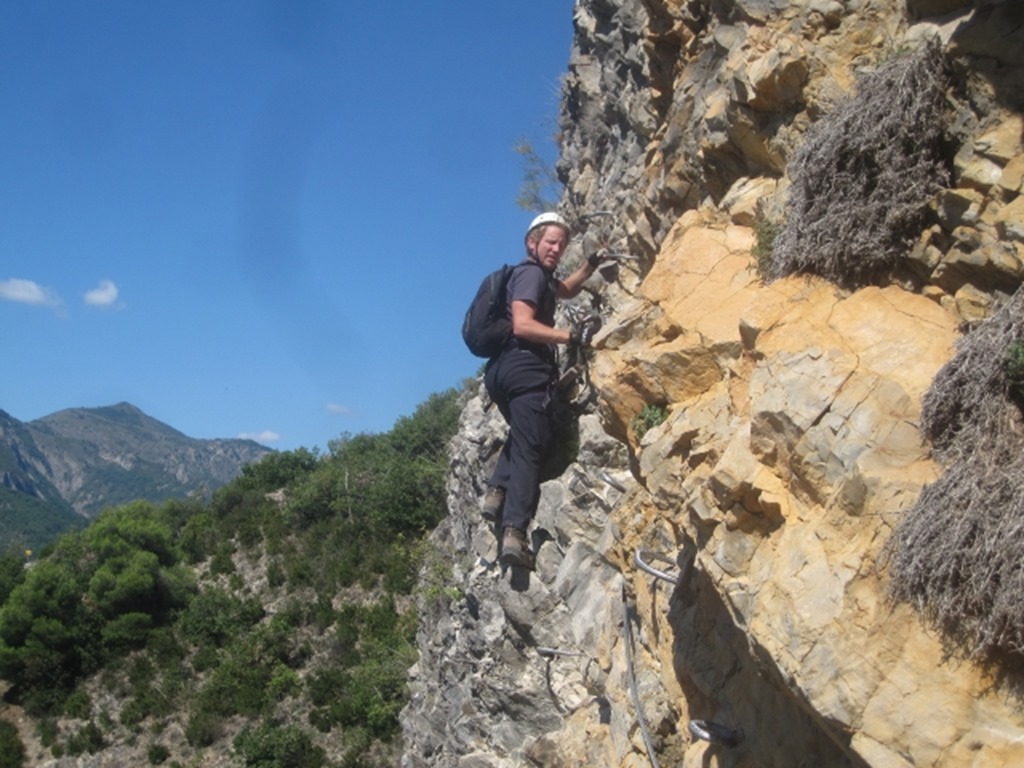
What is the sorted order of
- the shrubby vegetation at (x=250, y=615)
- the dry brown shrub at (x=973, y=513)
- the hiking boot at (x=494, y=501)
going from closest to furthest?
the dry brown shrub at (x=973, y=513), the hiking boot at (x=494, y=501), the shrubby vegetation at (x=250, y=615)

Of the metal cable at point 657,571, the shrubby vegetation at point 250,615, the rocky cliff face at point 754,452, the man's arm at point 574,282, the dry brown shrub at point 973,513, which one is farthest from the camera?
the shrubby vegetation at point 250,615

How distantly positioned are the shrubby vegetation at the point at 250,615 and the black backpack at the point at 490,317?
15.9m

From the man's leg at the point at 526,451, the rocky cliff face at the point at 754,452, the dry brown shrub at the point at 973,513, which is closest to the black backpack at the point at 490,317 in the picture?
the man's leg at the point at 526,451

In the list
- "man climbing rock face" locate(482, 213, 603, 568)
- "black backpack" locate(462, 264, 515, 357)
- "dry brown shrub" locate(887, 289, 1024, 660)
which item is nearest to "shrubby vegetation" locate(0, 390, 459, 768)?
"man climbing rock face" locate(482, 213, 603, 568)

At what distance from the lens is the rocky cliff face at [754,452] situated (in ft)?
11.0

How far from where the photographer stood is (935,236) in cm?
421

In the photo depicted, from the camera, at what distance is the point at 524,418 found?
302 inches

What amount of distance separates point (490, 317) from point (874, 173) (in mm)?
3668

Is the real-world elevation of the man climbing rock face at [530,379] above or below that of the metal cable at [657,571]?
above

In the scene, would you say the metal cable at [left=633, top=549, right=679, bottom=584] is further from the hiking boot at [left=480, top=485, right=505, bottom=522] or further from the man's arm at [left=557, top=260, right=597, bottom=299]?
the man's arm at [left=557, top=260, right=597, bottom=299]

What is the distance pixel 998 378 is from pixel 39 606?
32.6 meters


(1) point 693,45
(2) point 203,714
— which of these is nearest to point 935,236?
(1) point 693,45

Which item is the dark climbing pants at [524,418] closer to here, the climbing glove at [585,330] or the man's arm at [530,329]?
the climbing glove at [585,330]

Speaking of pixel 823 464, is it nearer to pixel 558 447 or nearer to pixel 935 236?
pixel 935 236
